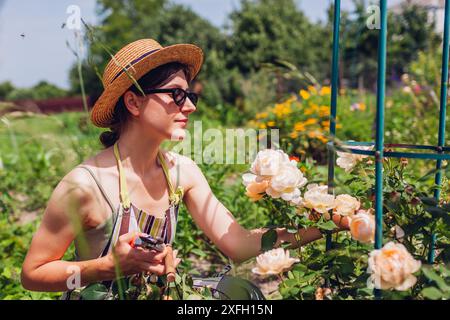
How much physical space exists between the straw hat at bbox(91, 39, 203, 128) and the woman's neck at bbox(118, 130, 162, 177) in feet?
0.34

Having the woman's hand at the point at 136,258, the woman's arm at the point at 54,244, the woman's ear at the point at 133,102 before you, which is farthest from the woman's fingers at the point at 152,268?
the woman's ear at the point at 133,102

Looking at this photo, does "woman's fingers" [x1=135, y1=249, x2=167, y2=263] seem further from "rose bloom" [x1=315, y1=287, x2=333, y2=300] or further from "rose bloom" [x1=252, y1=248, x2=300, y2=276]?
"rose bloom" [x1=315, y1=287, x2=333, y2=300]

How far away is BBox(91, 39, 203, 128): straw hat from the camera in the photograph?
1.31 meters

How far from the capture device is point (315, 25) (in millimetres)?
20953

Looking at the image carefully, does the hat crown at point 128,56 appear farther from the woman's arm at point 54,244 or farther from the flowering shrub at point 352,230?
A: the flowering shrub at point 352,230

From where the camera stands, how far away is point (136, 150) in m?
1.41

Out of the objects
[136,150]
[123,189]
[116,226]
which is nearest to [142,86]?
[136,150]

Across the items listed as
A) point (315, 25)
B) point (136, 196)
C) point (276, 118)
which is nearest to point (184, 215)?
point (136, 196)

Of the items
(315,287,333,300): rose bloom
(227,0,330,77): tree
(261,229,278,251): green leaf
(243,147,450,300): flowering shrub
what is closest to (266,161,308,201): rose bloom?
(243,147,450,300): flowering shrub

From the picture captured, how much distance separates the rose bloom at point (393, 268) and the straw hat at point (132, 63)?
0.77m

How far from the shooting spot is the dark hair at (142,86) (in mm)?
1335

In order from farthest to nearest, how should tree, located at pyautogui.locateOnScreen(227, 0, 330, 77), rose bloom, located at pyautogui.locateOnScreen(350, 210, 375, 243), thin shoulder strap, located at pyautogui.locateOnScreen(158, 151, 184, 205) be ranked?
tree, located at pyautogui.locateOnScreen(227, 0, 330, 77), thin shoulder strap, located at pyautogui.locateOnScreen(158, 151, 184, 205), rose bloom, located at pyautogui.locateOnScreen(350, 210, 375, 243)

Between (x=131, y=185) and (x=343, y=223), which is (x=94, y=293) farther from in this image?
(x=343, y=223)

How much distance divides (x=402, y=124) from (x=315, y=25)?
56.5 feet
